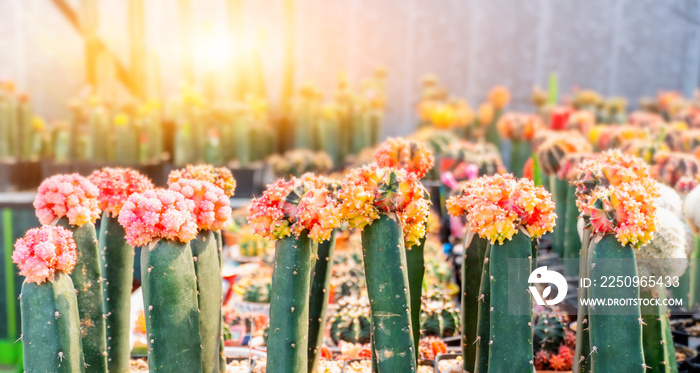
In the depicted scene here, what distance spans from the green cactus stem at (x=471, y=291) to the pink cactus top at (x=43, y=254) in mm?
1040

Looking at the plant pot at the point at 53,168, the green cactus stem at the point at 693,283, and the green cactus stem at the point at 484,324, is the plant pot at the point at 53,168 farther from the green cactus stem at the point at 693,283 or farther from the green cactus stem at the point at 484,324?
the green cactus stem at the point at 693,283

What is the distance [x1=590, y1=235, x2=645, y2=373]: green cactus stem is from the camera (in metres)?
1.47

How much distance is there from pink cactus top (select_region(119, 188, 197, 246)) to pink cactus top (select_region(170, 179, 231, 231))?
0.19 feet

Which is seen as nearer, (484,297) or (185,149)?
(484,297)

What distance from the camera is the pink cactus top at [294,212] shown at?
145 centimetres

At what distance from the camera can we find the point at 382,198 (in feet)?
4.87

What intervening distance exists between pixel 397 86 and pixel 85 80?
3239mm

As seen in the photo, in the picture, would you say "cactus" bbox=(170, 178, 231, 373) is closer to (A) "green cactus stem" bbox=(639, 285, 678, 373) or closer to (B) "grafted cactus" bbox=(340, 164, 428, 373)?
(B) "grafted cactus" bbox=(340, 164, 428, 373)

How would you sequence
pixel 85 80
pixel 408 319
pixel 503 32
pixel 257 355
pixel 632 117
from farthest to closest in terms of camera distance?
pixel 503 32 < pixel 85 80 < pixel 632 117 < pixel 257 355 < pixel 408 319

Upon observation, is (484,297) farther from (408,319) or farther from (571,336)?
(571,336)

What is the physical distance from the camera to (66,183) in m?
1.64

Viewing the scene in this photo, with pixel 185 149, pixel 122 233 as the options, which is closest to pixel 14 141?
pixel 185 149

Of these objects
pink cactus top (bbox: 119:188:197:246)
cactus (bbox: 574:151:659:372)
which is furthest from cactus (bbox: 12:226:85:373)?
cactus (bbox: 574:151:659:372)

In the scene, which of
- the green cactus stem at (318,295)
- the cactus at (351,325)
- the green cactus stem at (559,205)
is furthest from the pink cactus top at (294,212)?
the green cactus stem at (559,205)
